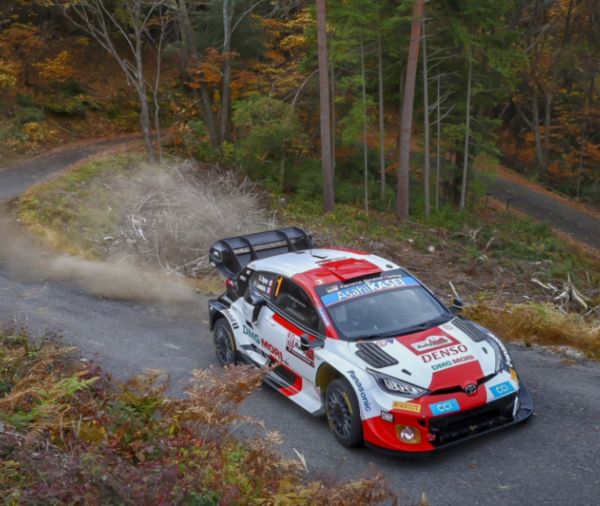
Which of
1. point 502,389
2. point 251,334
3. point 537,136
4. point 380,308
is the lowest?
point 537,136

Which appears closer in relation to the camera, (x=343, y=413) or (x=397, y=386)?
(x=397, y=386)

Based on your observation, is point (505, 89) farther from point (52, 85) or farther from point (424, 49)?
point (52, 85)

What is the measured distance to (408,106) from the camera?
24297 millimetres

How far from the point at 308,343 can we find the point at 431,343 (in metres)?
1.40

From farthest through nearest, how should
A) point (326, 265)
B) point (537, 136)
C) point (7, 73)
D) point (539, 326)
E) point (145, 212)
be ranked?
1. point (537, 136)
2. point (7, 73)
3. point (145, 212)
4. point (539, 326)
5. point (326, 265)

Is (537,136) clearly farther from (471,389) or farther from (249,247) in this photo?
(471,389)

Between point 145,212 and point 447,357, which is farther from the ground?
point 447,357

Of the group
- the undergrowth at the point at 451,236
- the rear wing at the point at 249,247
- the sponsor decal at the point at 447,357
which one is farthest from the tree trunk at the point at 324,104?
the sponsor decal at the point at 447,357

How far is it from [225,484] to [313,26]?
23.9 metres

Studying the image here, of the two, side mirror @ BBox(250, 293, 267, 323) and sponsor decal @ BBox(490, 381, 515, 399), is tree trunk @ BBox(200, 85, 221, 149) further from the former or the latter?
sponsor decal @ BBox(490, 381, 515, 399)

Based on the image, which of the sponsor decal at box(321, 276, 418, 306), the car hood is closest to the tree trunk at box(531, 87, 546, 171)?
the sponsor decal at box(321, 276, 418, 306)

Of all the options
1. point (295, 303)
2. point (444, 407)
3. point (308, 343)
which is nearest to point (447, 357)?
point (444, 407)

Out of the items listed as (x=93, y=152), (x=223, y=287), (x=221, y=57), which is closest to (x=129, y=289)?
(x=223, y=287)

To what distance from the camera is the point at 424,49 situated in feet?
84.8
